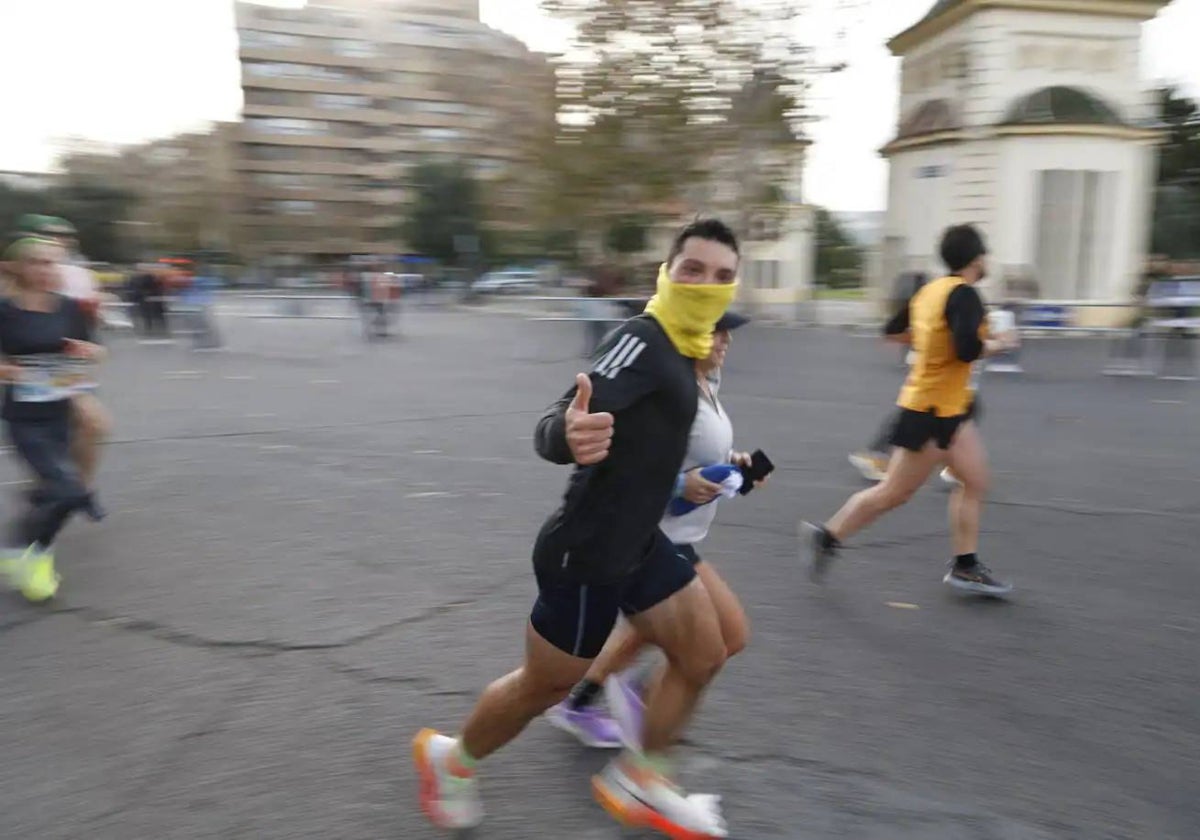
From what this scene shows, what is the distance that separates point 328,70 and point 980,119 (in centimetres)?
7653

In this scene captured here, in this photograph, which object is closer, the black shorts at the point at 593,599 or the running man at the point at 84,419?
the black shorts at the point at 593,599

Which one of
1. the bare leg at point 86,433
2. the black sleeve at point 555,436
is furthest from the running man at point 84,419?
the black sleeve at point 555,436

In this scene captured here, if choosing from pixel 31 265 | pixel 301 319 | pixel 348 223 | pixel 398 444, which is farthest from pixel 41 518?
pixel 348 223

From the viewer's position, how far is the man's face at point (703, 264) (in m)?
2.60

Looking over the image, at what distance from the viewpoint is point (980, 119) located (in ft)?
74.9

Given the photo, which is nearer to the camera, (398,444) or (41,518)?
(41,518)

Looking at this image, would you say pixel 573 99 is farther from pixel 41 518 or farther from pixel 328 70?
pixel 328 70

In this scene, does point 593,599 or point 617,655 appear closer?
point 593,599

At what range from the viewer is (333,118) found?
87188 mm

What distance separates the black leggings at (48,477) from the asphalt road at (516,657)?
1.09 feet

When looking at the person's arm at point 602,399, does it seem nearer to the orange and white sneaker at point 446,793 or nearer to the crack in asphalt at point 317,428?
the orange and white sneaker at point 446,793

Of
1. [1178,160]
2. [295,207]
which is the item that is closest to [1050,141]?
[1178,160]

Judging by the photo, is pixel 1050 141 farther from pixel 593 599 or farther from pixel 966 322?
pixel 593 599

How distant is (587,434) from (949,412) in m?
2.89
